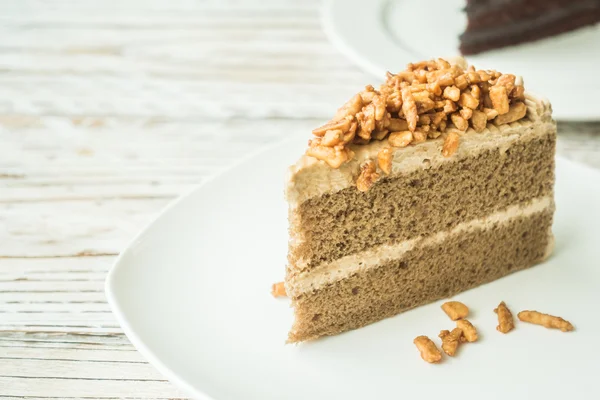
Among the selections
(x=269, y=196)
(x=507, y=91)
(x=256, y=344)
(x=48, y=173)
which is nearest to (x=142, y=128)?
(x=48, y=173)

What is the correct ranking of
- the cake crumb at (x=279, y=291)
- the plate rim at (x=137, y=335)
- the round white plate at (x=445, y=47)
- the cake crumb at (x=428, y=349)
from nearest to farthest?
the plate rim at (x=137, y=335), the cake crumb at (x=428, y=349), the cake crumb at (x=279, y=291), the round white plate at (x=445, y=47)

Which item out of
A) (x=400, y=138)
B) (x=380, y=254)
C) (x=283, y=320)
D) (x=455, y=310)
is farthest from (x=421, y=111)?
(x=283, y=320)

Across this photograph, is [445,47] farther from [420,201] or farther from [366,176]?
[366,176]

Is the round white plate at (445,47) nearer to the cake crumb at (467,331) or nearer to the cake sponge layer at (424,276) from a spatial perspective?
the cake sponge layer at (424,276)

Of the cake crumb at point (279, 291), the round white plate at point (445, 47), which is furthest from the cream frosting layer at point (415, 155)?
the round white plate at point (445, 47)

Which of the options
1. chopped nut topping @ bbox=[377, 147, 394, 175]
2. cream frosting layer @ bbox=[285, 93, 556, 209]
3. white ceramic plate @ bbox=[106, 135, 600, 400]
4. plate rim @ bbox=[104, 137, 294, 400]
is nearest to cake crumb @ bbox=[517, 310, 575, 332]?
white ceramic plate @ bbox=[106, 135, 600, 400]

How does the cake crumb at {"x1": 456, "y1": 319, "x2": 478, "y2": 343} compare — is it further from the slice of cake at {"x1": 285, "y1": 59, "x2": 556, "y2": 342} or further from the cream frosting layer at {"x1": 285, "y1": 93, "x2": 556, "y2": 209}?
the cream frosting layer at {"x1": 285, "y1": 93, "x2": 556, "y2": 209}

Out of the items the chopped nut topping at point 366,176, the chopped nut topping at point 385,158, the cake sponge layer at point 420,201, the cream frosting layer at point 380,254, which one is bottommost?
the cream frosting layer at point 380,254

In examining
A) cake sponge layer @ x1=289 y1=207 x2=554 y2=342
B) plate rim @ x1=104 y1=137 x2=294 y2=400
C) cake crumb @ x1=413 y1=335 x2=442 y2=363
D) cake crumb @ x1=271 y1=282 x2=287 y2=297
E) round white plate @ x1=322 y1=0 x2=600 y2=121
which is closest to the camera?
plate rim @ x1=104 y1=137 x2=294 y2=400
